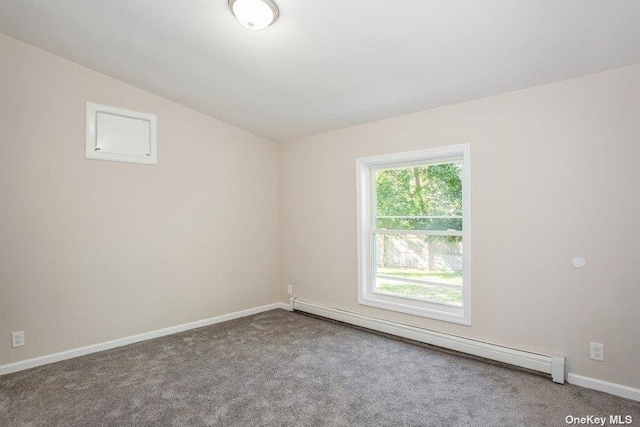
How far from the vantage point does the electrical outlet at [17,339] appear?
286 cm

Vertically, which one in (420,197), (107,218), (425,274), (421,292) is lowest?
(421,292)

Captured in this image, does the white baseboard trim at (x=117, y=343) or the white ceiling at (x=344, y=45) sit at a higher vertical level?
the white ceiling at (x=344, y=45)

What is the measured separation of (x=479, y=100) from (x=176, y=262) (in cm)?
348

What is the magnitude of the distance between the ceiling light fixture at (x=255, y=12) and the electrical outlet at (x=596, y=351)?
3.16 meters

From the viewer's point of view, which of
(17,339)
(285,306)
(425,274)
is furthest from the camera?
(285,306)

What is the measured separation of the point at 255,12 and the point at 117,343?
3.25 m

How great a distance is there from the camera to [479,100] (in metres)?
3.00

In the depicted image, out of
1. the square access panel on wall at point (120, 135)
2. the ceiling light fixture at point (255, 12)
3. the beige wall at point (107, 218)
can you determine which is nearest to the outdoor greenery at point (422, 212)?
the beige wall at point (107, 218)

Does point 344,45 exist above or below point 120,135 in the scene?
above

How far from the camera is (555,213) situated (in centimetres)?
263

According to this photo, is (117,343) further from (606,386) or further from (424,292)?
(606,386)

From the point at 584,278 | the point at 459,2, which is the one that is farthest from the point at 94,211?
the point at 584,278

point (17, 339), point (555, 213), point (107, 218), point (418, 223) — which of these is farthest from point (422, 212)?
point (17, 339)

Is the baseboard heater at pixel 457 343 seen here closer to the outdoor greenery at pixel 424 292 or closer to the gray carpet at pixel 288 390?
the gray carpet at pixel 288 390
